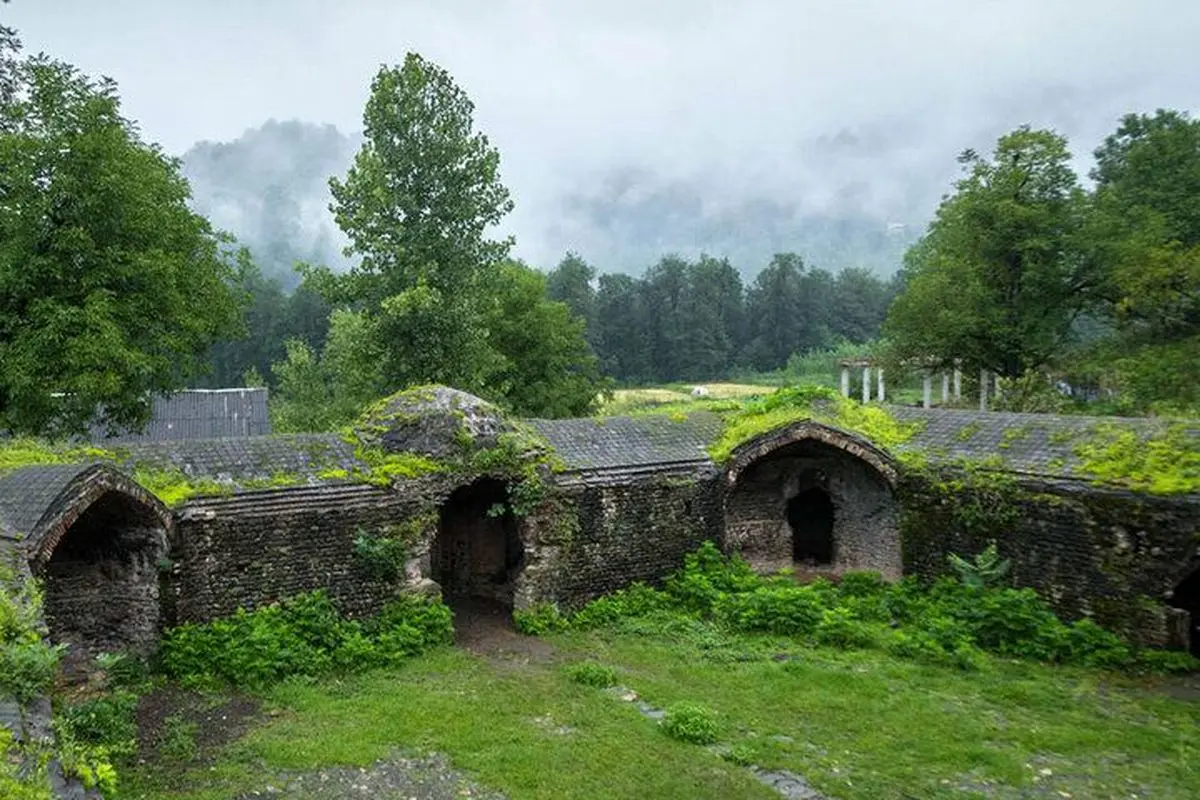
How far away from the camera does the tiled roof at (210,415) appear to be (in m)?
33.0

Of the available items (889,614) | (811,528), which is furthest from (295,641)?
(811,528)

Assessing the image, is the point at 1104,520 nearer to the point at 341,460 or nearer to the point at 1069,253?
the point at 341,460

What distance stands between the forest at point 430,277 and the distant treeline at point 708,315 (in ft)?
118

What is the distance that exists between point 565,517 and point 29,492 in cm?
827

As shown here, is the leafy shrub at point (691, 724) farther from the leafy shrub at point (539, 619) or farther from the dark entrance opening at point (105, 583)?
the dark entrance opening at point (105, 583)

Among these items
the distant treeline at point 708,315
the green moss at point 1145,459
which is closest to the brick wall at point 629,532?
the green moss at point 1145,459

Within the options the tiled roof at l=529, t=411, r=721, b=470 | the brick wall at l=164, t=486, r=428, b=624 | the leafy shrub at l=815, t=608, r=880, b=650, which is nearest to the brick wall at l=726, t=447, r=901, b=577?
the tiled roof at l=529, t=411, r=721, b=470

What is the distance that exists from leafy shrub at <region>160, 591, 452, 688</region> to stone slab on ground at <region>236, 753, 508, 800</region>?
3145mm

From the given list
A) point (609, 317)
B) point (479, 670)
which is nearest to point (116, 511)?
→ point (479, 670)

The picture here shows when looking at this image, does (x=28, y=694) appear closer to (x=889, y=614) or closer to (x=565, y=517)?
(x=565, y=517)

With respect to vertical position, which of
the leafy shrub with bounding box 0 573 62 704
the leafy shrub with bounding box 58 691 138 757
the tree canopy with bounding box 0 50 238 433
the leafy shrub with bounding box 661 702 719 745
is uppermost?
the tree canopy with bounding box 0 50 238 433

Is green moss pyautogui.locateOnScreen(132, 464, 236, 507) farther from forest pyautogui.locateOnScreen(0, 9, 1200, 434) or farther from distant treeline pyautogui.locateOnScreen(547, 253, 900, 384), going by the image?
distant treeline pyautogui.locateOnScreen(547, 253, 900, 384)

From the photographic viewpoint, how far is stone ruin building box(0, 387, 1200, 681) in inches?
517

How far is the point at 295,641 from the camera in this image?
13.4 metres
